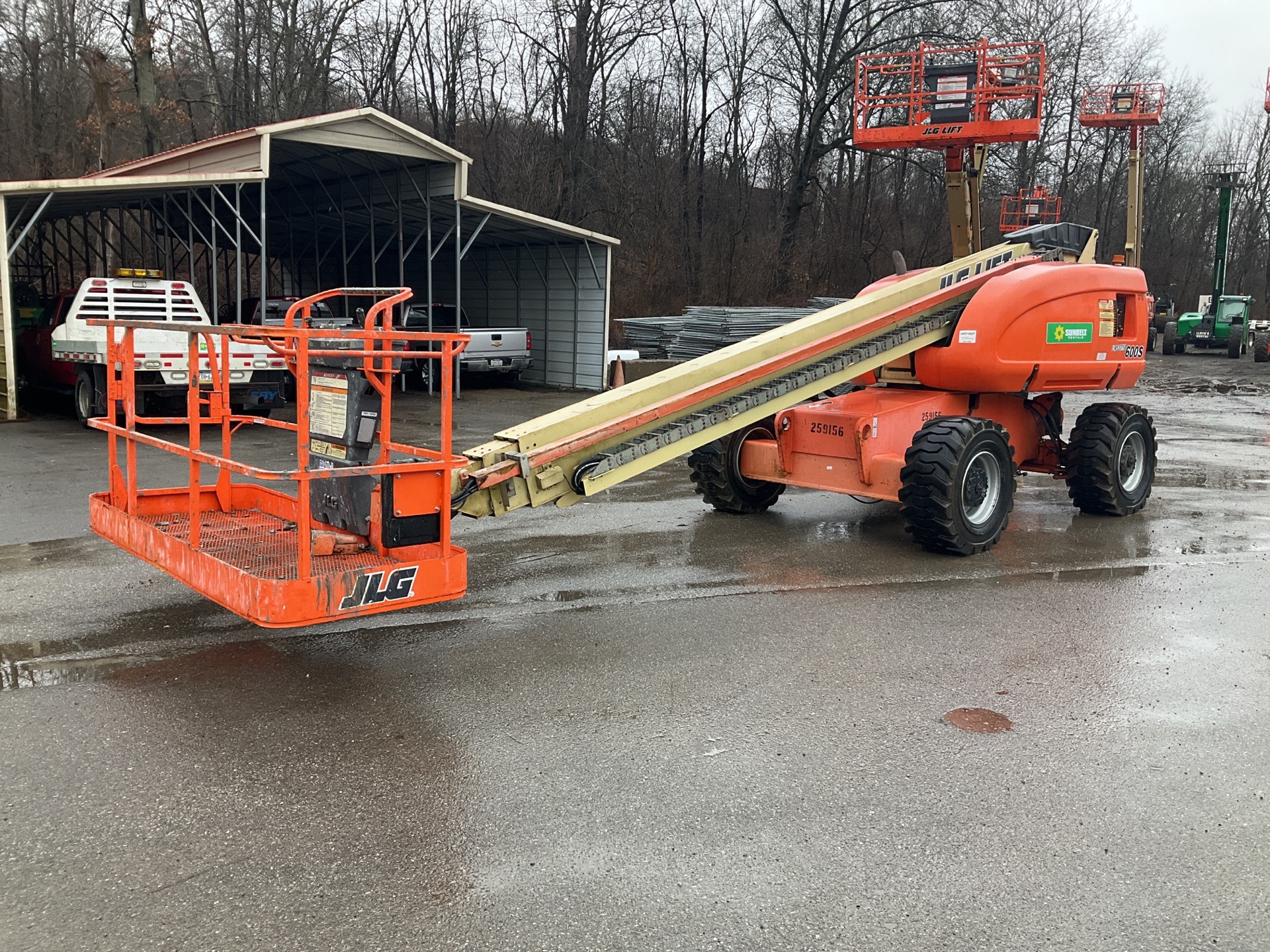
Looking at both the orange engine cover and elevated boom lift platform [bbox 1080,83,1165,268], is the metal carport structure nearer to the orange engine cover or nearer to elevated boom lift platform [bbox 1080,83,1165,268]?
the orange engine cover

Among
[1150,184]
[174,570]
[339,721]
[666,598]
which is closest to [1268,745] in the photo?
[666,598]

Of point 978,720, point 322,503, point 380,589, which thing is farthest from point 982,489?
point 380,589

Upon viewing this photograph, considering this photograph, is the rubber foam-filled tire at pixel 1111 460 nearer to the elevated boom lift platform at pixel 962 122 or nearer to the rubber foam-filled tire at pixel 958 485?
the rubber foam-filled tire at pixel 958 485

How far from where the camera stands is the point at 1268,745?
16.1 ft

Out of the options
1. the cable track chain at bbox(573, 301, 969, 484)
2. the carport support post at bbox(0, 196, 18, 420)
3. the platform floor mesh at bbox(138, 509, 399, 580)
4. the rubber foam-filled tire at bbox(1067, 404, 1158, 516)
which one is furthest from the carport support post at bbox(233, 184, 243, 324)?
the rubber foam-filled tire at bbox(1067, 404, 1158, 516)

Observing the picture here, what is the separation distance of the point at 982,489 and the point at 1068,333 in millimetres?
1648

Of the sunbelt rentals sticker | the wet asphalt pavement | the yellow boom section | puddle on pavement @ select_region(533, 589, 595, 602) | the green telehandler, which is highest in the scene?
the green telehandler

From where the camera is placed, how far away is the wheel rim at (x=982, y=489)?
853cm

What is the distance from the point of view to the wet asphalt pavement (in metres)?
3.46

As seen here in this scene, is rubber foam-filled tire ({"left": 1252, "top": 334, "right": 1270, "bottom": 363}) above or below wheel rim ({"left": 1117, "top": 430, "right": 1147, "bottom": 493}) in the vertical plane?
above

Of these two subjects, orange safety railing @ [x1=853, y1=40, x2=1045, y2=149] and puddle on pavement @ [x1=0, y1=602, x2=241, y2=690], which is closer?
puddle on pavement @ [x1=0, y1=602, x2=241, y2=690]

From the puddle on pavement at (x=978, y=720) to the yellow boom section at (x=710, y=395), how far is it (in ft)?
8.11

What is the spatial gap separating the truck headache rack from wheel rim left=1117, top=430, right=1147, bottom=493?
722cm

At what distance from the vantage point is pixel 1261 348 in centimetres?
3716
